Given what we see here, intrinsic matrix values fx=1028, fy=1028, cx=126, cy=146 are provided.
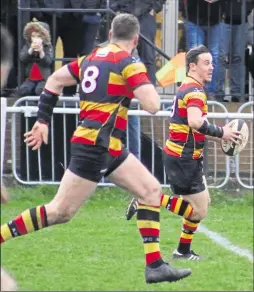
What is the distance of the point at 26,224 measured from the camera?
7.86 m

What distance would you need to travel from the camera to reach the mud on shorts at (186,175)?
9203mm

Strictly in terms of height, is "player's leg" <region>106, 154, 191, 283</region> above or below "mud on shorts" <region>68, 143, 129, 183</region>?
below

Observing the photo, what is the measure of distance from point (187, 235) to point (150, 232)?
1247mm

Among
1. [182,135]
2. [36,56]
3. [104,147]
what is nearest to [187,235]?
[182,135]

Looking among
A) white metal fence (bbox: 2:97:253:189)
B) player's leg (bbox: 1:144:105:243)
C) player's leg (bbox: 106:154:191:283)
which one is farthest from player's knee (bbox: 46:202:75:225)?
white metal fence (bbox: 2:97:253:189)

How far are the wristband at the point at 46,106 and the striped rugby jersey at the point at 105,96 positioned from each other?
0.98 ft

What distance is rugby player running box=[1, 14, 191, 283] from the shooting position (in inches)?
306

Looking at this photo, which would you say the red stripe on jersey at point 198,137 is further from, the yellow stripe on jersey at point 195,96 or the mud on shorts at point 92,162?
the mud on shorts at point 92,162

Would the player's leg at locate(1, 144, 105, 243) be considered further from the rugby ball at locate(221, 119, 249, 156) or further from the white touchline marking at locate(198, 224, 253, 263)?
the white touchline marking at locate(198, 224, 253, 263)

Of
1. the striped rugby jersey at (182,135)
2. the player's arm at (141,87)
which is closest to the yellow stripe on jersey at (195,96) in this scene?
the striped rugby jersey at (182,135)

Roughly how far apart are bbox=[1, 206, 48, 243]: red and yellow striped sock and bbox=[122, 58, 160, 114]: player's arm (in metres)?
1.15

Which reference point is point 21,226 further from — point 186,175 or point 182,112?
point 182,112

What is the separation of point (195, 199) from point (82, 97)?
5.84 feet

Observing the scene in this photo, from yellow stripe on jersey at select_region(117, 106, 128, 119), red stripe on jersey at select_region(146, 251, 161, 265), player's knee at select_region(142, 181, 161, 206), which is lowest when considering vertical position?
red stripe on jersey at select_region(146, 251, 161, 265)
